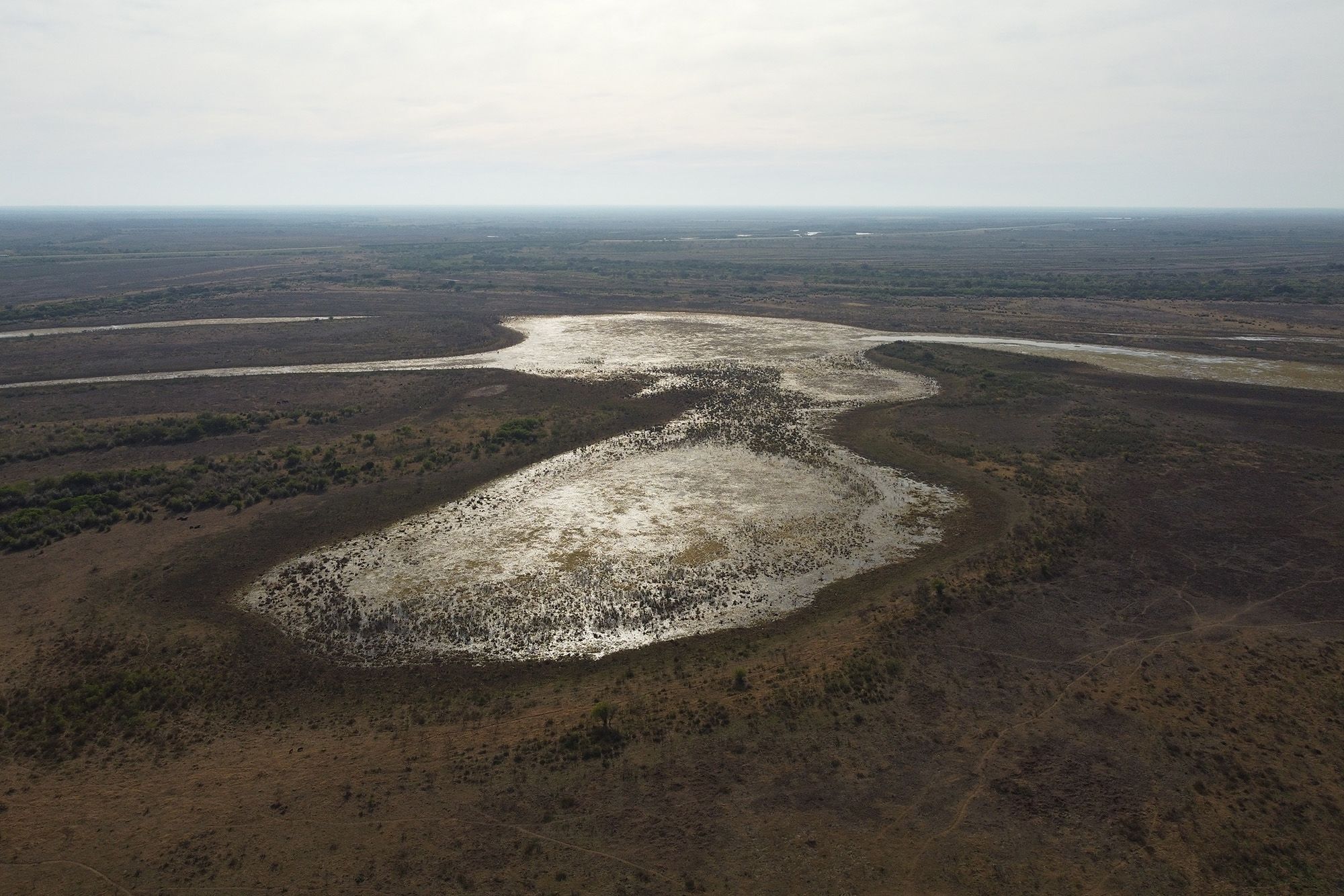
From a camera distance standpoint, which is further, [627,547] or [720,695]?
[627,547]

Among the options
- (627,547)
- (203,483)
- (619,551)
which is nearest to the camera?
(619,551)

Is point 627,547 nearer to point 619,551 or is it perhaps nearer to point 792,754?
point 619,551

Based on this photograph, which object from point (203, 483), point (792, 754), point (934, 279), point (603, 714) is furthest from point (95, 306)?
point (934, 279)

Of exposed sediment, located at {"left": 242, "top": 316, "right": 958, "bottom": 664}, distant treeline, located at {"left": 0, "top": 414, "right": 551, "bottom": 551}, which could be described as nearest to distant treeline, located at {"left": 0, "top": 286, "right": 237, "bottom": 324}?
distant treeline, located at {"left": 0, "top": 414, "right": 551, "bottom": 551}

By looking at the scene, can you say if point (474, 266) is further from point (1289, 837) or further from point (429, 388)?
point (1289, 837)

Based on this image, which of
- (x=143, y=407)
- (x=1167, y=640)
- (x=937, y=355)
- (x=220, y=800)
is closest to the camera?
(x=220, y=800)

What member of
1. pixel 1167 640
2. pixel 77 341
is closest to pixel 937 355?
pixel 1167 640

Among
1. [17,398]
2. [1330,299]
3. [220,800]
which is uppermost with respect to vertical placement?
[1330,299]
